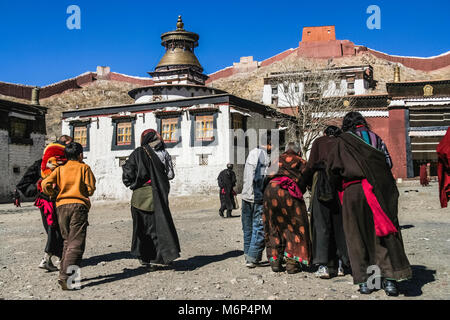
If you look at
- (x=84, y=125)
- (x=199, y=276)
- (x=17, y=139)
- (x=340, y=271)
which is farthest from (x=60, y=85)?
(x=340, y=271)

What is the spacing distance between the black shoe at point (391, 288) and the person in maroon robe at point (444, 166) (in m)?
1.09

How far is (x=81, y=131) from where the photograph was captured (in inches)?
1123

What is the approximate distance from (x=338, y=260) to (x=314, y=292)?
1.02m

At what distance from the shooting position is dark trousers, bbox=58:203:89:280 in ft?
16.0

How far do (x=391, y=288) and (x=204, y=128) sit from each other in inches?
815

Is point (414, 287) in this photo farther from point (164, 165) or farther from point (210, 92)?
point (210, 92)

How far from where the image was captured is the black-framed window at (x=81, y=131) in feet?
92.3

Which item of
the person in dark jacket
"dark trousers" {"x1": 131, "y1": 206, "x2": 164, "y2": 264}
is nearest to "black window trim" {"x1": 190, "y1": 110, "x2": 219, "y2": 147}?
the person in dark jacket

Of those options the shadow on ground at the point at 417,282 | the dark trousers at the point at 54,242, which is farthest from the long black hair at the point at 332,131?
the dark trousers at the point at 54,242

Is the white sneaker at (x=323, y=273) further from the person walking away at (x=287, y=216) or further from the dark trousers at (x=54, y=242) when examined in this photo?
the dark trousers at (x=54, y=242)

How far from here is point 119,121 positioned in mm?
27125

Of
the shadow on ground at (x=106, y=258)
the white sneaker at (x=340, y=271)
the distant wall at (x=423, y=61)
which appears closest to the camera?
the white sneaker at (x=340, y=271)

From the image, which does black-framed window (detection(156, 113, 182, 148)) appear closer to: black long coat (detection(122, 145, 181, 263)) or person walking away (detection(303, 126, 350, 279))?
black long coat (detection(122, 145, 181, 263))

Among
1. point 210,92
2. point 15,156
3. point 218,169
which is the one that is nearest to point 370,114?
point 210,92
